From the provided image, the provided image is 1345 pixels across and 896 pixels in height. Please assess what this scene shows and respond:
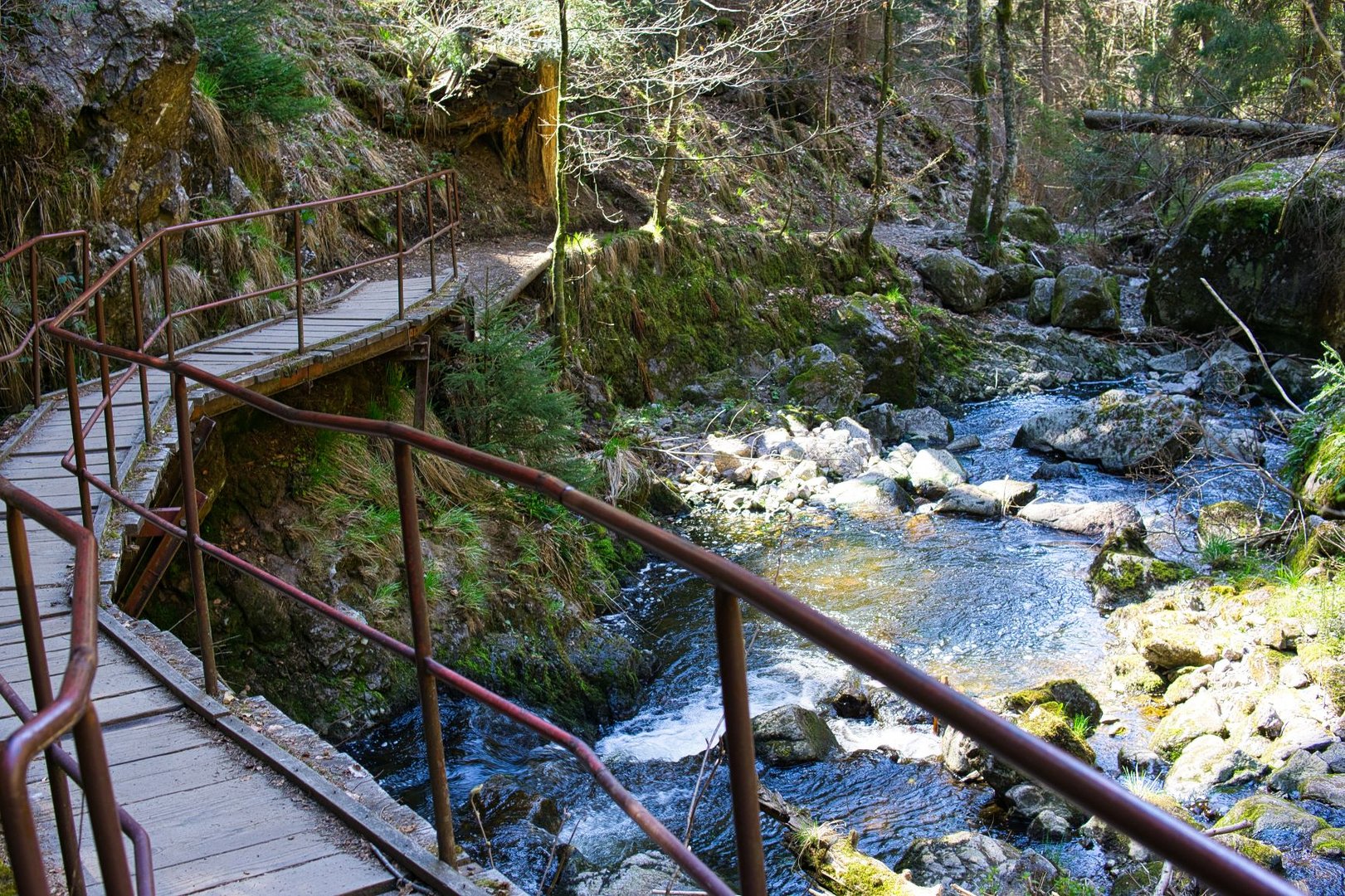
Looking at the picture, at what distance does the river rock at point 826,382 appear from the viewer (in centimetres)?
1280

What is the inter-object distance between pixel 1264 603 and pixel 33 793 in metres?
7.32

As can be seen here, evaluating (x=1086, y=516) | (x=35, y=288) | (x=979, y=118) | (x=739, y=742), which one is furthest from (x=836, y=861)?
(x=979, y=118)

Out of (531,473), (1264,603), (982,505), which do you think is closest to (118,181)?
(531,473)

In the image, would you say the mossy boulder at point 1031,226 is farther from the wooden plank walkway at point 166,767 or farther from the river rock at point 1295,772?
the wooden plank walkway at point 166,767

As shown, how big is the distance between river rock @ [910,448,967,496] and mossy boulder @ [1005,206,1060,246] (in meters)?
11.8

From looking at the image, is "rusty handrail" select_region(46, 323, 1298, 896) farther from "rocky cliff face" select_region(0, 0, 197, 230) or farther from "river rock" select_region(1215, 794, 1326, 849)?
"rocky cliff face" select_region(0, 0, 197, 230)

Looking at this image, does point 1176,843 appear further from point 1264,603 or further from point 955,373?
point 955,373

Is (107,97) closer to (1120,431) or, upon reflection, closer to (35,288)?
(35,288)

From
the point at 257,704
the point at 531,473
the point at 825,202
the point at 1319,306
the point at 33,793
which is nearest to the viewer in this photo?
the point at 531,473

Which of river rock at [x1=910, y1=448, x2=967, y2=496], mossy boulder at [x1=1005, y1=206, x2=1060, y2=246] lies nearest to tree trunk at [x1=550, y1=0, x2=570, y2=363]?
river rock at [x1=910, y1=448, x2=967, y2=496]

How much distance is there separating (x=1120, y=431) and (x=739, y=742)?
10919 millimetres

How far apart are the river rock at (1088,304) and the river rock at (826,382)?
4.89 meters

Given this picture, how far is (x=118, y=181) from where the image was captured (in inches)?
289

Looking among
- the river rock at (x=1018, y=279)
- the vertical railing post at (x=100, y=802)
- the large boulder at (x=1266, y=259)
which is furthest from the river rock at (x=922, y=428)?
the vertical railing post at (x=100, y=802)
